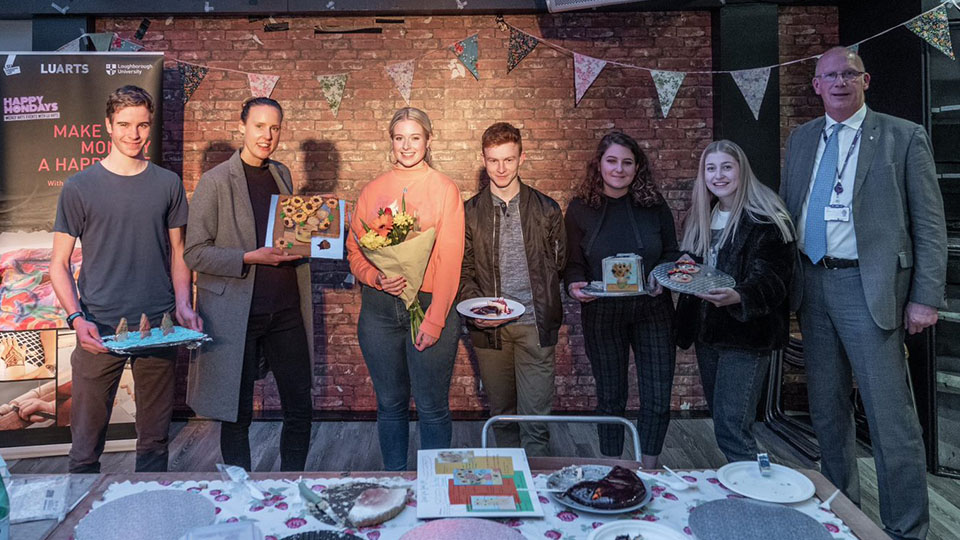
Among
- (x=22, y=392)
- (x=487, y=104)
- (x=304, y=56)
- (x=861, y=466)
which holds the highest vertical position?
(x=304, y=56)

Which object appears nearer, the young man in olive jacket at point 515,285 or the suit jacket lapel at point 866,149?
the suit jacket lapel at point 866,149

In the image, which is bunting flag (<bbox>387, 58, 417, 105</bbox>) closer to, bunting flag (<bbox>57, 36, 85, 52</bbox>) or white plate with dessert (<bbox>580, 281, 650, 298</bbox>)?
bunting flag (<bbox>57, 36, 85, 52</bbox>)

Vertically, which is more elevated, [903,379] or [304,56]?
[304,56]

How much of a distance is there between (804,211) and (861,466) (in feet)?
5.35

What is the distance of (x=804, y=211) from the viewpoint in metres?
2.42

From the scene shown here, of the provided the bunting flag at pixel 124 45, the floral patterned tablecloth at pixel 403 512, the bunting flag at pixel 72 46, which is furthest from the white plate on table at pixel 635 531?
the bunting flag at pixel 72 46

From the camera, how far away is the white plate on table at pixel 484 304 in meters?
2.38

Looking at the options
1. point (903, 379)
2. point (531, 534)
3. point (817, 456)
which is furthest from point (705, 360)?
point (531, 534)

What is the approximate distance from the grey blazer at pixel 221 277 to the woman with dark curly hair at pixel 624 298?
1.36 m

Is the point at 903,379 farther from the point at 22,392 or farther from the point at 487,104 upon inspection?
the point at 22,392

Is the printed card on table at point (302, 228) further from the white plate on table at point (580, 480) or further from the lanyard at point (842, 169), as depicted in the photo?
the lanyard at point (842, 169)

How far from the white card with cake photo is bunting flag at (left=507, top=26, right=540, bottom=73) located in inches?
80.3

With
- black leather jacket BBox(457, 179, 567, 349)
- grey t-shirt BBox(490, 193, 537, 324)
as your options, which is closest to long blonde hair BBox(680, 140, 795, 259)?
black leather jacket BBox(457, 179, 567, 349)

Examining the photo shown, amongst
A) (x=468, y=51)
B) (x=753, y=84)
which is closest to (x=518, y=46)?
(x=468, y=51)
